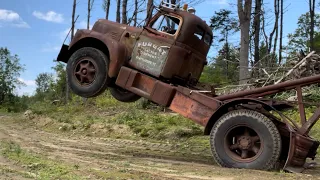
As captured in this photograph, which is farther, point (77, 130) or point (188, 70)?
point (77, 130)

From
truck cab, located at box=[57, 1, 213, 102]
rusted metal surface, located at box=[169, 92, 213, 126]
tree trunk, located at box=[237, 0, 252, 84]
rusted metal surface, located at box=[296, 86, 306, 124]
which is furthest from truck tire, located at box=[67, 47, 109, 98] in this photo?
tree trunk, located at box=[237, 0, 252, 84]

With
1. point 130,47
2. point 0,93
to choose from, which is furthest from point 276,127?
point 0,93

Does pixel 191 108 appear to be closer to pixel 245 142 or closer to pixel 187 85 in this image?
pixel 187 85

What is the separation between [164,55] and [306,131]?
3.10m

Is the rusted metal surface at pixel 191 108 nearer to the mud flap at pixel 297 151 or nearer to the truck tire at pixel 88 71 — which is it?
the mud flap at pixel 297 151

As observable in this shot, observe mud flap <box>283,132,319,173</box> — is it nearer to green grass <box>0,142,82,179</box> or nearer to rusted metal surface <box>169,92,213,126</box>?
rusted metal surface <box>169,92,213,126</box>

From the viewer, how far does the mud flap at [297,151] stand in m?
6.62

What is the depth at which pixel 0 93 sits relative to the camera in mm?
42438

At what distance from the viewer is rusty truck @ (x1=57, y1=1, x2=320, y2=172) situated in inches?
269

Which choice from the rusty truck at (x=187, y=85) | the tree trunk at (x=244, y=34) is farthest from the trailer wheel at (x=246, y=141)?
the tree trunk at (x=244, y=34)

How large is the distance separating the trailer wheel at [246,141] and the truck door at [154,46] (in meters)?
1.90

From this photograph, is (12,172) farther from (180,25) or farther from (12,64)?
(12,64)

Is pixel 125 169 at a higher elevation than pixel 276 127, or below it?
below

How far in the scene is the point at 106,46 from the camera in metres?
8.78
